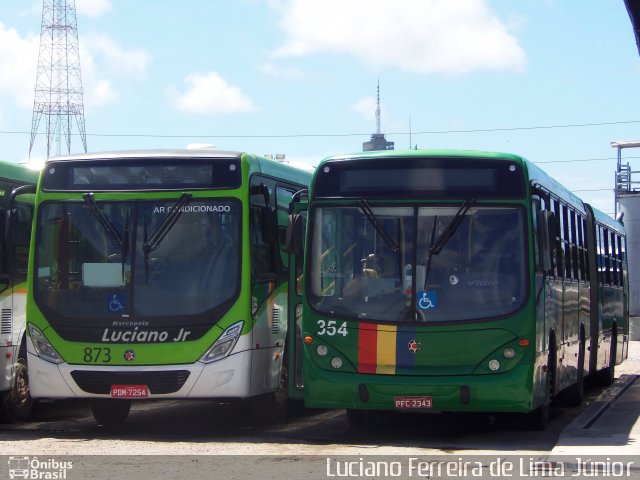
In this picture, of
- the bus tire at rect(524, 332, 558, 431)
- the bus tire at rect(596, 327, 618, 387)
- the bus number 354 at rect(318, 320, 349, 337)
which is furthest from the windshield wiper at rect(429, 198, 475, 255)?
the bus tire at rect(596, 327, 618, 387)

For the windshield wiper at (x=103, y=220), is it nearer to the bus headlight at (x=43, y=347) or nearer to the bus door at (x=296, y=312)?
the bus headlight at (x=43, y=347)

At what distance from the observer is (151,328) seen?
13.6 m

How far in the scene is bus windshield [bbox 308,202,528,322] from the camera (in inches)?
510

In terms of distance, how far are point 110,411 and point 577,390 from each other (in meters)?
6.86

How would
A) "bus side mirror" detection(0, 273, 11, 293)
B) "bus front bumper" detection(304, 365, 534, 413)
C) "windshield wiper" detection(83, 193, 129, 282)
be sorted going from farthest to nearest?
"bus side mirror" detection(0, 273, 11, 293) < "windshield wiper" detection(83, 193, 129, 282) < "bus front bumper" detection(304, 365, 534, 413)

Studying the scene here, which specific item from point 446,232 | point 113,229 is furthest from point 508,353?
point 113,229

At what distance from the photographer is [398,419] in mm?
15859

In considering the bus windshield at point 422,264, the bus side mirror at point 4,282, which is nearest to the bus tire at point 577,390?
the bus windshield at point 422,264

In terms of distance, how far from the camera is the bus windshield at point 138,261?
A: 44.8 feet

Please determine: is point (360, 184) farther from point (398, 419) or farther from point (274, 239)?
point (398, 419)

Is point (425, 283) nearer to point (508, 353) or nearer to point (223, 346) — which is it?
point (508, 353)

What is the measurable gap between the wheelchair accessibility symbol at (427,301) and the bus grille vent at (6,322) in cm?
514

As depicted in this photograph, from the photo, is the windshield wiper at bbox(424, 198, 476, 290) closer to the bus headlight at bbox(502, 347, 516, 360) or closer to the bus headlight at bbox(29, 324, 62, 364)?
the bus headlight at bbox(502, 347, 516, 360)

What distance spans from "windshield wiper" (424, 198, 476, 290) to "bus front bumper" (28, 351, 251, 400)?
90.6 inches
